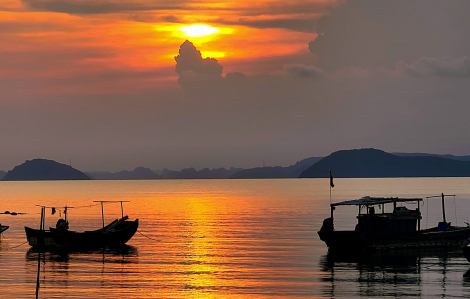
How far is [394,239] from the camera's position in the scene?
64.1 m

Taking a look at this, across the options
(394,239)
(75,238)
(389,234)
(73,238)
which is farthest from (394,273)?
(73,238)

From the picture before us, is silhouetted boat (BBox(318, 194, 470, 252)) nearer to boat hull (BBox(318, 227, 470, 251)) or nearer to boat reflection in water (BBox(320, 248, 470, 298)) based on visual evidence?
boat hull (BBox(318, 227, 470, 251))

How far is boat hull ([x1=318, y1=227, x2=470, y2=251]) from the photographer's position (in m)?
63.8

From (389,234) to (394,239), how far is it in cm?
69

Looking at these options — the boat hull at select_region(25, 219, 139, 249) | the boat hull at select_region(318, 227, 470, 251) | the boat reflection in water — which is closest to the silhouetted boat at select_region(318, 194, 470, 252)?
the boat hull at select_region(318, 227, 470, 251)

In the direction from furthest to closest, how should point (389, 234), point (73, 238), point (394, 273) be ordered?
1. point (73, 238)
2. point (389, 234)
3. point (394, 273)

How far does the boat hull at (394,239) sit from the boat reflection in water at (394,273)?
2.19ft

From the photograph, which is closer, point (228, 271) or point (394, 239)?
point (228, 271)

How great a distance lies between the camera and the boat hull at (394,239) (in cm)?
6375

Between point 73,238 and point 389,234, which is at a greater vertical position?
point 389,234

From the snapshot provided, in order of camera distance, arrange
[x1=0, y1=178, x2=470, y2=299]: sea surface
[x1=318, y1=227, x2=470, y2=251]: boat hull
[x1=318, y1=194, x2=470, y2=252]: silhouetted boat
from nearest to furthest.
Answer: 1. [x1=0, y1=178, x2=470, y2=299]: sea surface
2. [x1=318, y1=227, x2=470, y2=251]: boat hull
3. [x1=318, y1=194, x2=470, y2=252]: silhouetted boat

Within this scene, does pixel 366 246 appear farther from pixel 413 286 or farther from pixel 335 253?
pixel 413 286

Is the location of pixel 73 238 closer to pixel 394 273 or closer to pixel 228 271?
pixel 228 271

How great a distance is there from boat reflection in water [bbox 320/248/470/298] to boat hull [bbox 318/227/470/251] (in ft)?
2.19
